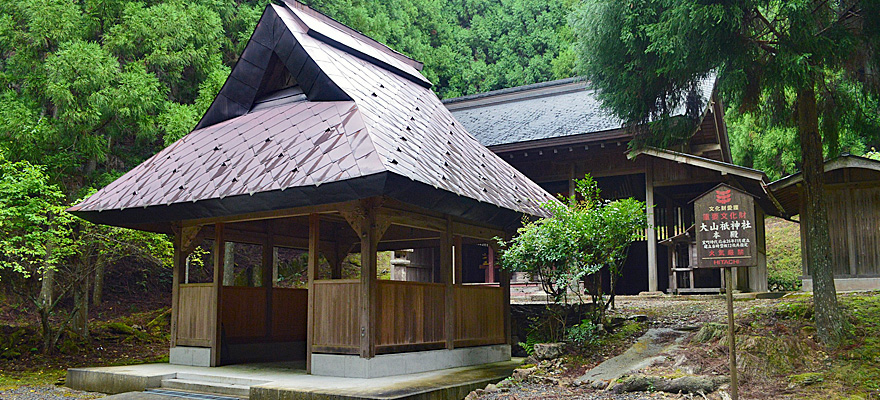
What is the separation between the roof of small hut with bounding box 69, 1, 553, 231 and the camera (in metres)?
7.95

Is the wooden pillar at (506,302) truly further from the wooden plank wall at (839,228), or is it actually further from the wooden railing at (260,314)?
the wooden plank wall at (839,228)

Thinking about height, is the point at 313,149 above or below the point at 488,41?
below

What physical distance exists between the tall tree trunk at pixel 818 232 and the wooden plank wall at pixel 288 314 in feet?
27.4

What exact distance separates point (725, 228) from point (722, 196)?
35cm

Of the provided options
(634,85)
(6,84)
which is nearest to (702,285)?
(634,85)

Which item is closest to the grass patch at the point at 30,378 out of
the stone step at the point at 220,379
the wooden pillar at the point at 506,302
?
the stone step at the point at 220,379

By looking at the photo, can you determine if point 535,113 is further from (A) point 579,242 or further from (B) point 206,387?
(B) point 206,387

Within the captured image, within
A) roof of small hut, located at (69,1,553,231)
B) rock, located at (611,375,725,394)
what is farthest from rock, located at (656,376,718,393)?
roof of small hut, located at (69,1,553,231)

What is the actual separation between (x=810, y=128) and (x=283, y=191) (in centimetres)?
723

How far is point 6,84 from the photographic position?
12.9 meters

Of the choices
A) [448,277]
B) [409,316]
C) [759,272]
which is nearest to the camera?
[409,316]

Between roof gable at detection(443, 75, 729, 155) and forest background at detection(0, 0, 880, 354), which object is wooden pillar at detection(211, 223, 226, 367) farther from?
roof gable at detection(443, 75, 729, 155)

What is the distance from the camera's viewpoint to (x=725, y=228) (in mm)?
7195

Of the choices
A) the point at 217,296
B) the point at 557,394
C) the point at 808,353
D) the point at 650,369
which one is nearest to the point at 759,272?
the point at 808,353
